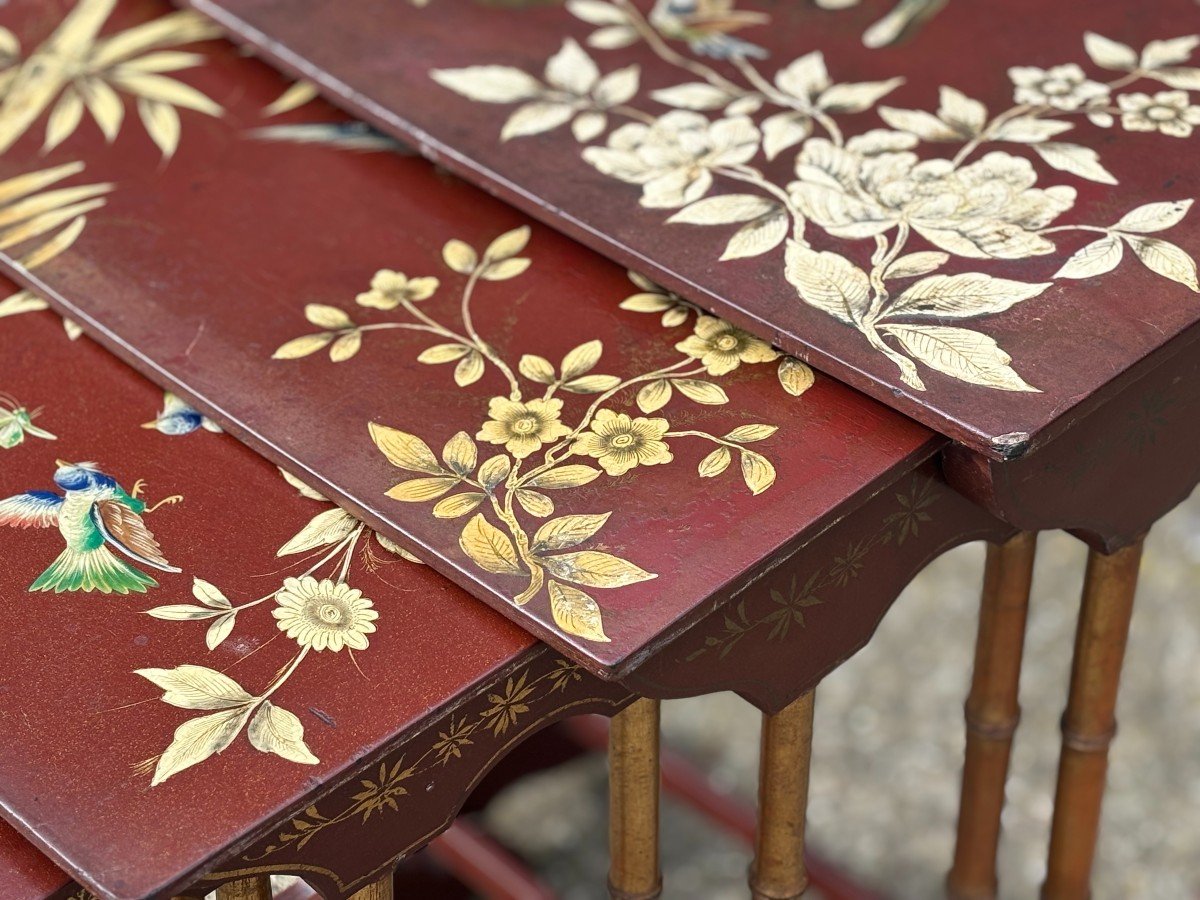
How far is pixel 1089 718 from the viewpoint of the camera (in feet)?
3.25

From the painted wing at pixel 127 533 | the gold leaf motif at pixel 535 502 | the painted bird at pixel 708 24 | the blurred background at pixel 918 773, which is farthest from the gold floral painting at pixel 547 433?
the blurred background at pixel 918 773

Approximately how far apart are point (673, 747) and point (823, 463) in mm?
887

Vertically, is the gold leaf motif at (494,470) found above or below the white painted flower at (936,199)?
below

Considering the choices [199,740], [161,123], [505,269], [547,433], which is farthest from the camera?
[161,123]

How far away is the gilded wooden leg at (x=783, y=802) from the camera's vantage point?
790 mm

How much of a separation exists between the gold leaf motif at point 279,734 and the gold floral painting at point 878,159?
0.29 metres

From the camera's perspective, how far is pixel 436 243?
84 cm

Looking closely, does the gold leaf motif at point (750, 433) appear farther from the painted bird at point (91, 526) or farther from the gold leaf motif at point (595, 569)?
the painted bird at point (91, 526)

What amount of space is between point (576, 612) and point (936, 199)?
0.30 metres

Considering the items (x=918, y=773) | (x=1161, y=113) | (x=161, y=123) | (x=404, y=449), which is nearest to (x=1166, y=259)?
(x=1161, y=113)

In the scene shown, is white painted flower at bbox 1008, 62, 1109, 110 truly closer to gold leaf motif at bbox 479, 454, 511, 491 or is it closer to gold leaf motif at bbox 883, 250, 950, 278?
gold leaf motif at bbox 883, 250, 950, 278

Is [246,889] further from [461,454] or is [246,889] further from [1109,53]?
[1109,53]

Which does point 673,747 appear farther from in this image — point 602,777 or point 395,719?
point 395,719

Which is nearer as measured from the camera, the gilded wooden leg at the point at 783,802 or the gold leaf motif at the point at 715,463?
the gold leaf motif at the point at 715,463
